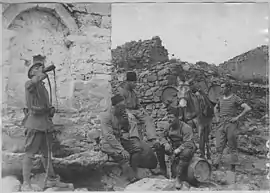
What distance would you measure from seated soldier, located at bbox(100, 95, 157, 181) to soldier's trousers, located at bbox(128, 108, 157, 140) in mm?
75

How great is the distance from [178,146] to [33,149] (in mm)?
1018

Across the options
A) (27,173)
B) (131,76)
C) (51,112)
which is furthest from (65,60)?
(27,173)

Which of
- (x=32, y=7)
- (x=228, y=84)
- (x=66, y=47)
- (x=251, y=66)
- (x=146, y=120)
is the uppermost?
(x=32, y=7)

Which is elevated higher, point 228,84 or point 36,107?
point 228,84

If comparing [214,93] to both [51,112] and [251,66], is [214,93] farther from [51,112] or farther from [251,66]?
[51,112]

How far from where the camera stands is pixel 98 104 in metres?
3.63

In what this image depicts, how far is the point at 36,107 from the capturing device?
357cm

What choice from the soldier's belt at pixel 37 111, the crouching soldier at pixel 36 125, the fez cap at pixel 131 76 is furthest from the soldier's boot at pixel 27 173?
the fez cap at pixel 131 76

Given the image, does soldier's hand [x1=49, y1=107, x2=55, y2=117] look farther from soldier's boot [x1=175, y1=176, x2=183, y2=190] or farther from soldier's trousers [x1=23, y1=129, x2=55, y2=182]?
soldier's boot [x1=175, y1=176, x2=183, y2=190]

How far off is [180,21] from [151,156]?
0.98 meters

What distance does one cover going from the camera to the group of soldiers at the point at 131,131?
3.57m

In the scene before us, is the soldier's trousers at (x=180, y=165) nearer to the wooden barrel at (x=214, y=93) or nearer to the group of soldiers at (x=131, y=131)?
the group of soldiers at (x=131, y=131)

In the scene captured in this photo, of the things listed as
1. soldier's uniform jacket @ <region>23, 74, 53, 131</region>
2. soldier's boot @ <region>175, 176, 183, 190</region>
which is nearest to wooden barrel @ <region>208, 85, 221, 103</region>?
soldier's boot @ <region>175, 176, 183, 190</region>

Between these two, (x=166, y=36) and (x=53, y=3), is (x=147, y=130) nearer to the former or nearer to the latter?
(x=166, y=36)
